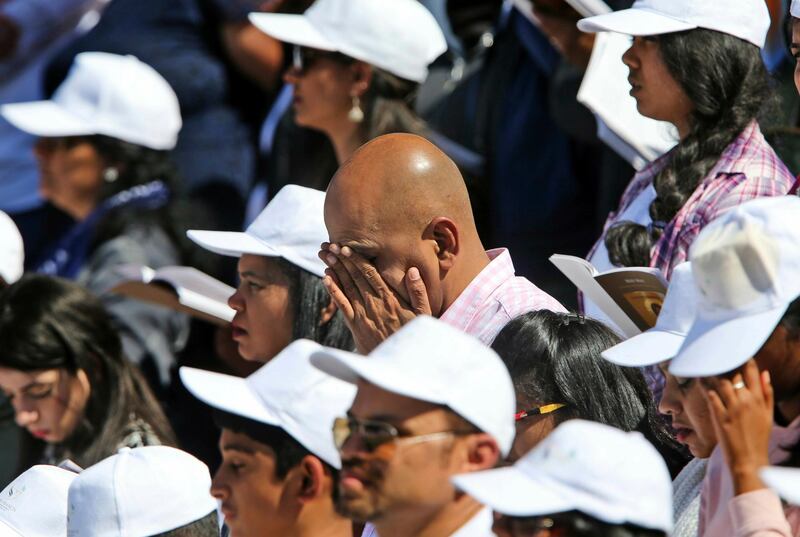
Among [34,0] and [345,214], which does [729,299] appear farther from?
[34,0]

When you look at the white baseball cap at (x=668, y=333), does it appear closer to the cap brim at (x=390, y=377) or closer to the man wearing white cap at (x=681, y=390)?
the man wearing white cap at (x=681, y=390)

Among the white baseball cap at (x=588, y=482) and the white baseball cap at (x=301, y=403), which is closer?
the white baseball cap at (x=588, y=482)

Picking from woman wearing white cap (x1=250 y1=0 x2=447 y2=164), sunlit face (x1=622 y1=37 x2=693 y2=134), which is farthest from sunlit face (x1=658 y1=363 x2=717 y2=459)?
woman wearing white cap (x1=250 y1=0 x2=447 y2=164)

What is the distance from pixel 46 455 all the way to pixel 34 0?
3.64 metres

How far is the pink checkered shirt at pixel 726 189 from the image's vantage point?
4309mm

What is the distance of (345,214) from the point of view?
3.98 metres

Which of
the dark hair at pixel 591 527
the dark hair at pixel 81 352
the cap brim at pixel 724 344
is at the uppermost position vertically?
the cap brim at pixel 724 344

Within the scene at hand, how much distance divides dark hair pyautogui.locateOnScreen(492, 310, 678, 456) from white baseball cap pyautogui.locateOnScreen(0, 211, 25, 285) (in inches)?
127

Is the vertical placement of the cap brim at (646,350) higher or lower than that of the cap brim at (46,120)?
higher

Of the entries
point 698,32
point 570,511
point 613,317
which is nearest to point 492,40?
point 698,32

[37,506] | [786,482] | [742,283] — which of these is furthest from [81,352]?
[786,482]

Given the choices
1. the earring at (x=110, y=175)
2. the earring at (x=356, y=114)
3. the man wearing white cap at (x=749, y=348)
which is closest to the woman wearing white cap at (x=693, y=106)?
the man wearing white cap at (x=749, y=348)

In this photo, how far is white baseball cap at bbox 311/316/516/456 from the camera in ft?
9.30

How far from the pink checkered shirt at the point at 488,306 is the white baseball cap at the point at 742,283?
34.2 inches
